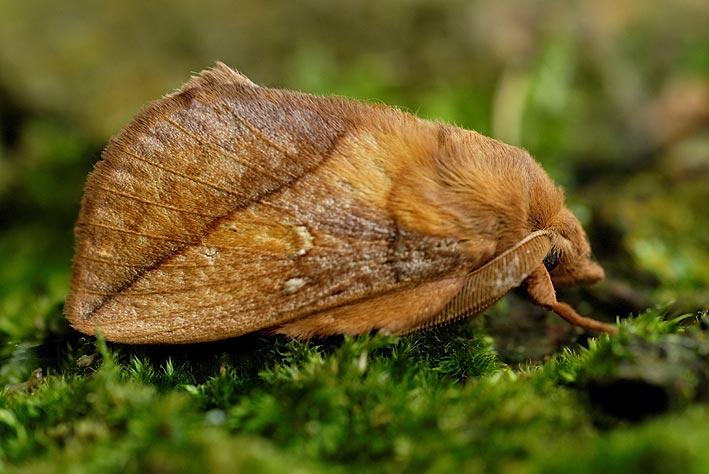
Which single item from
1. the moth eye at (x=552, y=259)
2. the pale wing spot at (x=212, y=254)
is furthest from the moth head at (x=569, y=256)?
the pale wing spot at (x=212, y=254)

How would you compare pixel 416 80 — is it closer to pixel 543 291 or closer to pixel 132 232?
pixel 543 291

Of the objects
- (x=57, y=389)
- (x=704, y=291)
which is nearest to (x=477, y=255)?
(x=57, y=389)

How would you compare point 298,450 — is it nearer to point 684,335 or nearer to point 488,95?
point 684,335

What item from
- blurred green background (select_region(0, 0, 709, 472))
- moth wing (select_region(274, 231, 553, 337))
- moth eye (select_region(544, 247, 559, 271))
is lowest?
moth wing (select_region(274, 231, 553, 337))

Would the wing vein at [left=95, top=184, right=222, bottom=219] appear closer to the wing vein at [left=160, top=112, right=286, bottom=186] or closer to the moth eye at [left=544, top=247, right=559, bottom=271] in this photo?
the wing vein at [left=160, top=112, right=286, bottom=186]

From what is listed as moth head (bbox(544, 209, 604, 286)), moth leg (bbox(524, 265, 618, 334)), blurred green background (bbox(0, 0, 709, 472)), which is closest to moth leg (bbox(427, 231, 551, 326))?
moth leg (bbox(524, 265, 618, 334))

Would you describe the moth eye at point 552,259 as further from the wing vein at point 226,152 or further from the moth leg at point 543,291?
the wing vein at point 226,152
